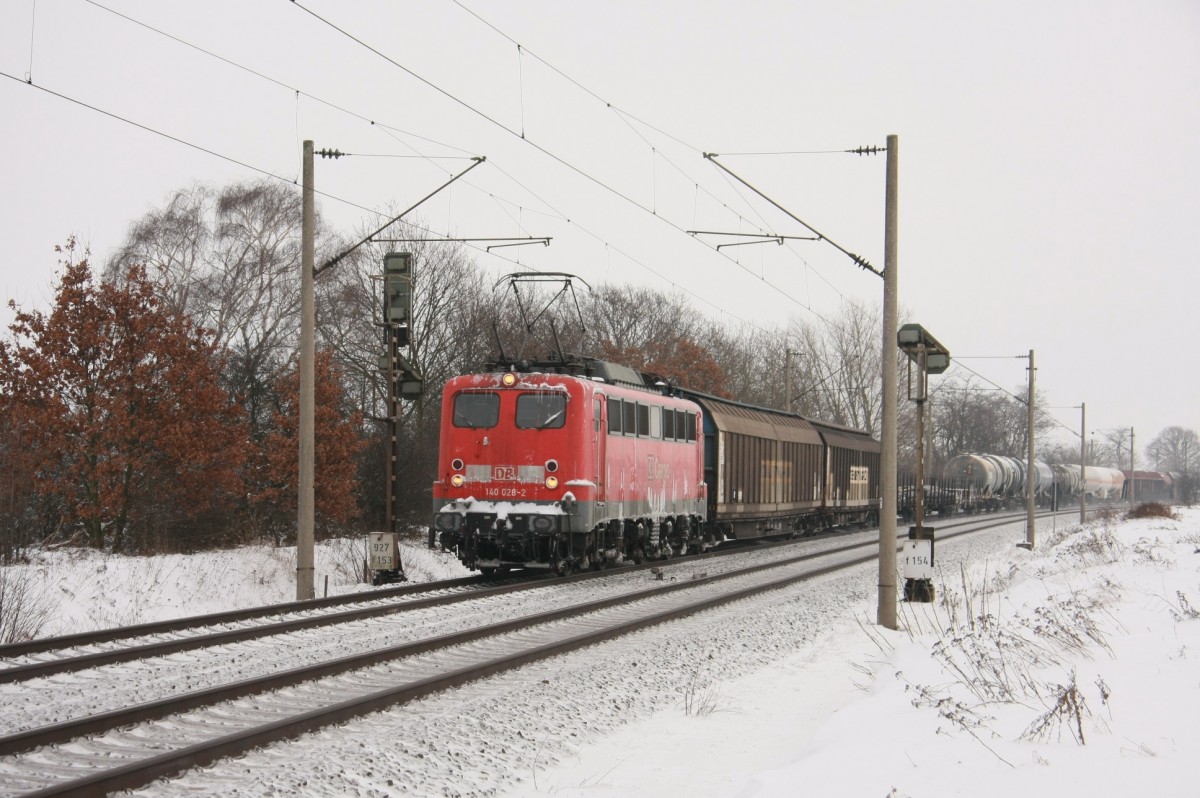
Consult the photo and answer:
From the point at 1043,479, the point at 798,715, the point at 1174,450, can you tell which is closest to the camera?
the point at 798,715

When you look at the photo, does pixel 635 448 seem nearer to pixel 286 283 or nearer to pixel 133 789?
pixel 133 789

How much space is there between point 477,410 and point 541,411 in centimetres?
115

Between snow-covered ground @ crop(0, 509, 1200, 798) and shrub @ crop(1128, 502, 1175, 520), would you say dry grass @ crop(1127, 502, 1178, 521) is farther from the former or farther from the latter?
snow-covered ground @ crop(0, 509, 1200, 798)

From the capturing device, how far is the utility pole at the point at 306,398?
16.2 metres

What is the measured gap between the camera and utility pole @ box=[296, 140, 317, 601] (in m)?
16.2

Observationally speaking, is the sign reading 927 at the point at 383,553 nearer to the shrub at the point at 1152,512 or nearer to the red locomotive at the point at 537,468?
the red locomotive at the point at 537,468

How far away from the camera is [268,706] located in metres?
8.43

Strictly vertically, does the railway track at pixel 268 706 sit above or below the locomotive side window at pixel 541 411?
below

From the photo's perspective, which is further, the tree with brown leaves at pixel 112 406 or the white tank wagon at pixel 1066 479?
the white tank wagon at pixel 1066 479

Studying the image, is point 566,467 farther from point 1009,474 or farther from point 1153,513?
point 1009,474

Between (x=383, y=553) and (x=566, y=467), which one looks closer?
(x=566, y=467)

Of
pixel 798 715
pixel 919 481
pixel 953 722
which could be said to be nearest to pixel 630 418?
pixel 919 481

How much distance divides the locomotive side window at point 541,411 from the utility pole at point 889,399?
209 inches

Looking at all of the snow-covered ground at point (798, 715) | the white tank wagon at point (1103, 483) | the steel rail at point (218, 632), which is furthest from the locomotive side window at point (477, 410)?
the white tank wagon at point (1103, 483)
